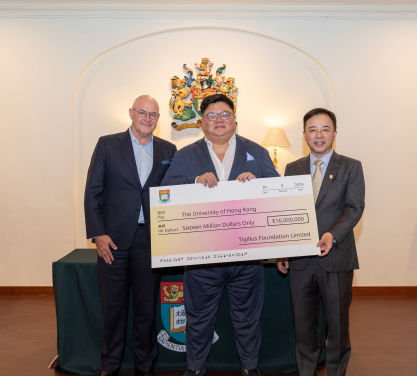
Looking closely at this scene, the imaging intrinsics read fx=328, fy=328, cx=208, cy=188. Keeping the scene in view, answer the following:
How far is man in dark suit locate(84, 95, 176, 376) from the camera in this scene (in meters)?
2.15

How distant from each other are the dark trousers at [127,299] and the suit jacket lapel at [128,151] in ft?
1.30

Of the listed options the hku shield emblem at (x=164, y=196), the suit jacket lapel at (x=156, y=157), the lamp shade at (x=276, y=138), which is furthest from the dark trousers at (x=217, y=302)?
the lamp shade at (x=276, y=138)

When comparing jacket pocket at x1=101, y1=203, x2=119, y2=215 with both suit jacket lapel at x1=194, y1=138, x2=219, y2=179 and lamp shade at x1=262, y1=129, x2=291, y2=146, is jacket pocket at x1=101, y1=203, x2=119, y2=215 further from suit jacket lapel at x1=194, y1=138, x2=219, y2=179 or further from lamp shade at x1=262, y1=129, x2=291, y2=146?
lamp shade at x1=262, y1=129, x2=291, y2=146

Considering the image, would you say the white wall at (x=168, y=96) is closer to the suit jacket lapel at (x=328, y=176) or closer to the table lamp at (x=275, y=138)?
the table lamp at (x=275, y=138)

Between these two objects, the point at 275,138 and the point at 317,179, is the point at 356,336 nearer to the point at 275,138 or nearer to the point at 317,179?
the point at 317,179

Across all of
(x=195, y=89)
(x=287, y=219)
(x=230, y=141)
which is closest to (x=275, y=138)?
(x=195, y=89)

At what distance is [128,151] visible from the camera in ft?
7.28

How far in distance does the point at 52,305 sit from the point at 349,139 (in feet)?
13.1

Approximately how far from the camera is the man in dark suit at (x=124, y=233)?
2148 millimetres

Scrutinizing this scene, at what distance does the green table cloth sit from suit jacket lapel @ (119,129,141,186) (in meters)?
0.75

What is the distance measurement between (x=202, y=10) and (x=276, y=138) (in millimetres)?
1778

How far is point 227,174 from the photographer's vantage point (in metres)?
2.04

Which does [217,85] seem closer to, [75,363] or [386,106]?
[386,106]

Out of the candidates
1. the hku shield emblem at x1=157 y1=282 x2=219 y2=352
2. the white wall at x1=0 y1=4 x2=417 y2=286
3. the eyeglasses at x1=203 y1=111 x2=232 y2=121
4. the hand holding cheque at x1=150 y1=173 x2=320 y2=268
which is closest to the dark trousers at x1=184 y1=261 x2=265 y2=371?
the hand holding cheque at x1=150 y1=173 x2=320 y2=268
